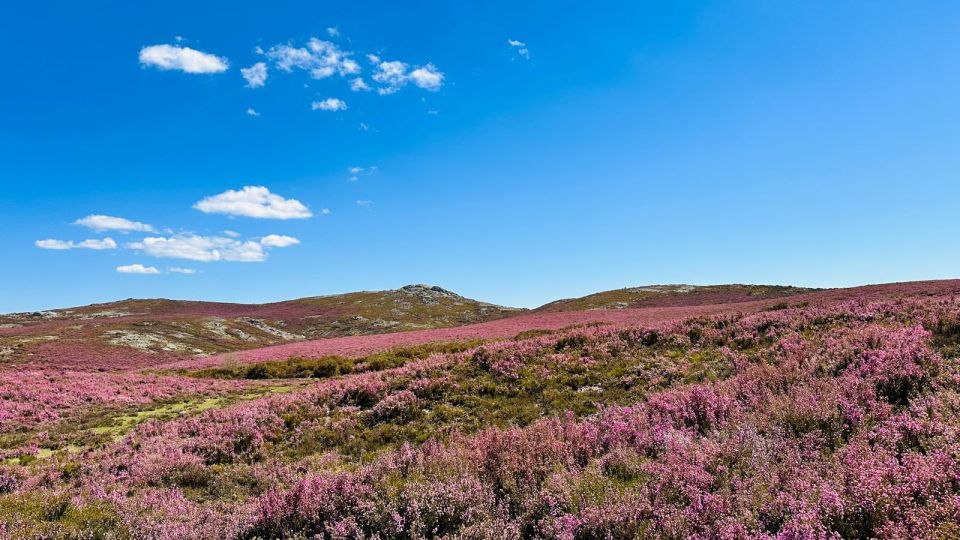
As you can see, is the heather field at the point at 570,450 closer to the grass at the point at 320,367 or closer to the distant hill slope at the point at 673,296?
the grass at the point at 320,367

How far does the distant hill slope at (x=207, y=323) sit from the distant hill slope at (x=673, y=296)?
25.0m

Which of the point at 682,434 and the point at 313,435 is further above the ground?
the point at 682,434

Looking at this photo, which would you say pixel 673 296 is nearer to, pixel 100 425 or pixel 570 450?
pixel 100 425

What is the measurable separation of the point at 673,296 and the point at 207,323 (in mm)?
85380

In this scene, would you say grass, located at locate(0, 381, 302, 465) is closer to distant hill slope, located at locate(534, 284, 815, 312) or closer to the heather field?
the heather field

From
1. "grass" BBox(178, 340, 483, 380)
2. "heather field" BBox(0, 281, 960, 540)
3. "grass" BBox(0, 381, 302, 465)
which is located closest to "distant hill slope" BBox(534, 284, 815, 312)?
"grass" BBox(178, 340, 483, 380)

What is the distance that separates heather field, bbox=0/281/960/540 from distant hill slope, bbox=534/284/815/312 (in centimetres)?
6086

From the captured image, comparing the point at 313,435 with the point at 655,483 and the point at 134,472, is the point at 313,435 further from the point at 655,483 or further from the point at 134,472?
the point at 655,483

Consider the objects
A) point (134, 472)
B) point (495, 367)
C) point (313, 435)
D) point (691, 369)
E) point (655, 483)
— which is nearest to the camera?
point (655, 483)

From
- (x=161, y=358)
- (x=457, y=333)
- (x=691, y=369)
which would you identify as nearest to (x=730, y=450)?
(x=691, y=369)

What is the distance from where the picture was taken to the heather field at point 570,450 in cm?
516

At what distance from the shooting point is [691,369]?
1490cm

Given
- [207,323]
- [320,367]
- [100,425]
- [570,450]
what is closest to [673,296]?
[320,367]

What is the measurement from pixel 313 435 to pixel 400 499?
7846 mm
